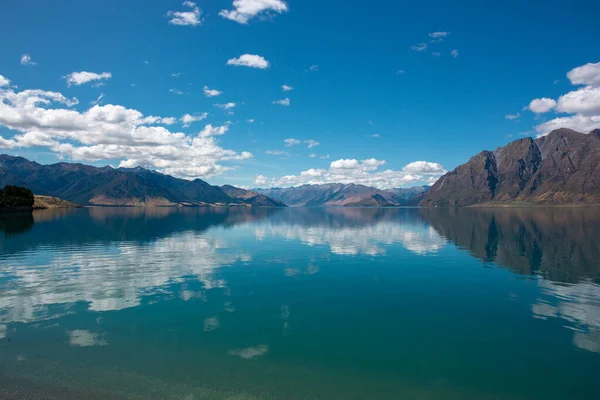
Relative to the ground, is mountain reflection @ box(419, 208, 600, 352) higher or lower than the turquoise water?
higher

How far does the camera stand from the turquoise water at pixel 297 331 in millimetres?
19375

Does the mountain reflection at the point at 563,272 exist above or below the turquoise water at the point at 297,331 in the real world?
above

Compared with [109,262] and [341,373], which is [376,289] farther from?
[109,262]

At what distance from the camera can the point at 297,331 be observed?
27344 millimetres

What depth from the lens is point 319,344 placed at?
24.8m

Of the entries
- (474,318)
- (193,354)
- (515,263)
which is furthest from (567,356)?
(515,263)

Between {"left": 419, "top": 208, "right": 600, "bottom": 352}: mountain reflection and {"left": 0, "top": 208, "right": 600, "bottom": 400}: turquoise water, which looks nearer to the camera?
{"left": 0, "top": 208, "right": 600, "bottom": 400}: turquoise water

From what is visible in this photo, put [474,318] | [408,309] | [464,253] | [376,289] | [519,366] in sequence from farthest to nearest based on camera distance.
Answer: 1. [464,253]
2. [376,289]
3. [408,309]
4. [474,318]
5. [519,366]

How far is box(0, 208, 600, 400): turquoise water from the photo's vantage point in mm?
19375

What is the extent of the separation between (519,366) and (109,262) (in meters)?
58.5

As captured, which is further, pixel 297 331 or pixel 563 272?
pixel 563 272

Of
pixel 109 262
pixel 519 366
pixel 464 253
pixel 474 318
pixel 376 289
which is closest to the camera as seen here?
pixel 519 366

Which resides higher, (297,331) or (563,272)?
(563,272)

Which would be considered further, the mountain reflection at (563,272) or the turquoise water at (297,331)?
the mountain reflection at (563,272)
